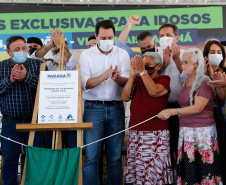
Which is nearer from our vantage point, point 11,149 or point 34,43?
point 11,149

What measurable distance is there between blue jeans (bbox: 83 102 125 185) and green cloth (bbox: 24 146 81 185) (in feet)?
1.17

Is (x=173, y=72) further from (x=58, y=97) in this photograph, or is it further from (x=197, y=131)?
(x=58, y=97)

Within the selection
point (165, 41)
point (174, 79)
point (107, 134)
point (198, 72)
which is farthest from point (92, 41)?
point (198, 72)

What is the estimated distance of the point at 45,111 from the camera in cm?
325

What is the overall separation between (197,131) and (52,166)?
1.41m

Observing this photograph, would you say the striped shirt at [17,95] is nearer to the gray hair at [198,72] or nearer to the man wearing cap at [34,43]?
the man wearing cap at [34,43]

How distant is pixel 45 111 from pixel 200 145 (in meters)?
1.51

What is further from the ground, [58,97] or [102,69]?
[102,69]

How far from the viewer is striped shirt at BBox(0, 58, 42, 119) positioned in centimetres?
358

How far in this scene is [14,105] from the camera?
3615 mm

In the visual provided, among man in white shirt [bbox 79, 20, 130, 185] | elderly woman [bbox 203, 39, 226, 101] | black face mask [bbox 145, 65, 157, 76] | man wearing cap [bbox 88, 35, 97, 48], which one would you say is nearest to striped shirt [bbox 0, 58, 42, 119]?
man in white shirt [bbox 79, 20, 130, 185]

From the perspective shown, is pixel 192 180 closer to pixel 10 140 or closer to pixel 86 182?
pixel 86 182

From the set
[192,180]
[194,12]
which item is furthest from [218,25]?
[192,180]

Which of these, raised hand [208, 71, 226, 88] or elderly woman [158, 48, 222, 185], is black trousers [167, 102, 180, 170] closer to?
elderly woman [158, 48, 222, 185]
